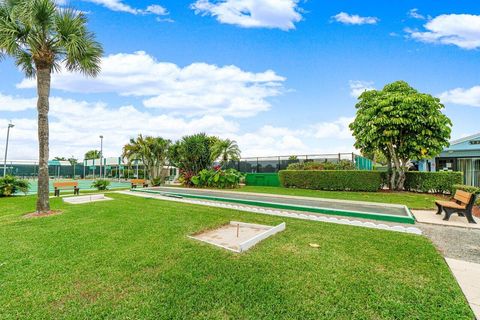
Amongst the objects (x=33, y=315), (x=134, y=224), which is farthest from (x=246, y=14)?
(x=33, y=315)

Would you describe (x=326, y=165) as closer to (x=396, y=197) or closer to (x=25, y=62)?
(x=396, y=197)

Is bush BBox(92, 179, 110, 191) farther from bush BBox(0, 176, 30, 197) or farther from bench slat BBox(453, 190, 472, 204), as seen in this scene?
bench slat BBox(453, 190, 472, 204)

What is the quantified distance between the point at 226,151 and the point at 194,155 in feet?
8.95

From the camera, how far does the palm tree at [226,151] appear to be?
19547 millimetres

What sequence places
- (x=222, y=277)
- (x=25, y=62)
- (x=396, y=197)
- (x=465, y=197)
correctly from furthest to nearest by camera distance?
(x=396, y=197), (x=25, y=62), (x=465, y=197), (x=222, y=277)

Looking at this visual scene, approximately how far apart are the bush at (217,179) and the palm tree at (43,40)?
35.1ft

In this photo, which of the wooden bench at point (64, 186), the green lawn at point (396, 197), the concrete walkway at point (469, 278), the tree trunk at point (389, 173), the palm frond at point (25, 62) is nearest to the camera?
the concrete walkway at point (469, 278)

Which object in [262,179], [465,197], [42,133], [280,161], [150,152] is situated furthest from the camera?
[150,152]

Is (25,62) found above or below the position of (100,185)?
A: above

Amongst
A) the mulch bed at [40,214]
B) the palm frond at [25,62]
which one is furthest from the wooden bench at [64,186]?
the palm frond at [25,62]

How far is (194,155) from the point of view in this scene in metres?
19.7

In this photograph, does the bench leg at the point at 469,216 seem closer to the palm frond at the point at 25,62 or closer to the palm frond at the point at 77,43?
the palm frond at the point at 77,43

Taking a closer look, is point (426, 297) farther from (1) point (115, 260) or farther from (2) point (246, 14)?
(2) point (246, 14)

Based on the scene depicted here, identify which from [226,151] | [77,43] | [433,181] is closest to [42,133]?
[77,43]
